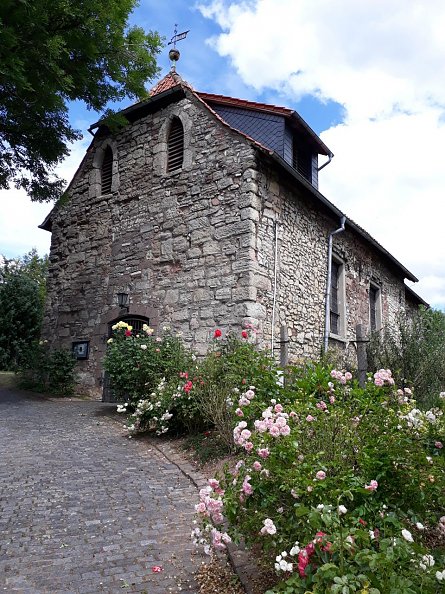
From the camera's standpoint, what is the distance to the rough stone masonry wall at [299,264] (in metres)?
8.52

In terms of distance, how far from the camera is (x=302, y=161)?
10773 mm

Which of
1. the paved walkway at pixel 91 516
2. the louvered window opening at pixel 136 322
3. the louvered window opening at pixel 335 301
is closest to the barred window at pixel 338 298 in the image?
the louvered window opening at pixel 335 301

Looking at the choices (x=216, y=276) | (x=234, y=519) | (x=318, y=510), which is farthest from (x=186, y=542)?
(x=216, y=276)

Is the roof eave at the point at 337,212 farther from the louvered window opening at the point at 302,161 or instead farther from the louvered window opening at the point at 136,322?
the louvered window opening at the point at 136,322

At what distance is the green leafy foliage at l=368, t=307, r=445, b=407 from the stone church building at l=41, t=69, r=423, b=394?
1260mm

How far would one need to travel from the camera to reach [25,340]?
16453 mm

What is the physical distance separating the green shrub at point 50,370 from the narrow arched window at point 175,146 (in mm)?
4717

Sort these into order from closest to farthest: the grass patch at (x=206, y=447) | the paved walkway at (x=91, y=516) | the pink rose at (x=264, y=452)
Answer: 1. the pink rose at (x=264, y=452)
2. the paved walkway at (x=91, y=516)
3. the grass patch at (x=206, y=447)

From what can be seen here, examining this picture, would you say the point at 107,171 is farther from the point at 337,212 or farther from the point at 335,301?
the point at 335,301

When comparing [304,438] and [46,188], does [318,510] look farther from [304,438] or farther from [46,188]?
[46,188]

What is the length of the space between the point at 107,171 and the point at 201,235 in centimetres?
388

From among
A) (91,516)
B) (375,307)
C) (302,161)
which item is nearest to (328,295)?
(302,161)

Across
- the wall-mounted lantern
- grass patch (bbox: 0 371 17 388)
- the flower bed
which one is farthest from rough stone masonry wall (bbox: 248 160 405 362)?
grass patch (bbox: 0 371 17 388)

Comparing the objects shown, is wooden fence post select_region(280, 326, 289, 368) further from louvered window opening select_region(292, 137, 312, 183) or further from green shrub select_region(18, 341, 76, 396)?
green shrub select_region(18, 341, 76, 396)
